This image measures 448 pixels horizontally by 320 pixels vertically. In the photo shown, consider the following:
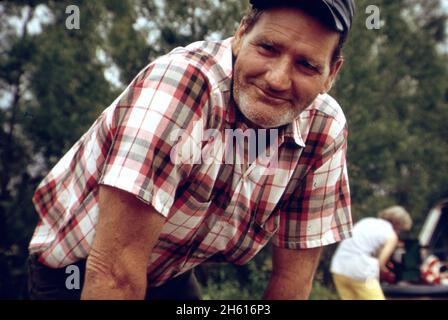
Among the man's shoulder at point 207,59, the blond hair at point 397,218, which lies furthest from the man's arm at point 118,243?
the blond hair at point 397,218

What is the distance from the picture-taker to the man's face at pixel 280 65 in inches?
46.3

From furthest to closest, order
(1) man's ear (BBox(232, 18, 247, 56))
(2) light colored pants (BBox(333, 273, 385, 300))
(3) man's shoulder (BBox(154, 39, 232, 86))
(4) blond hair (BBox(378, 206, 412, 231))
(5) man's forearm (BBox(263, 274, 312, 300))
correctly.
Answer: (4) blond hair (BBox(378, 206, 412, 231)) < (2) light colored pants (BBox(333, 273, 385, 300)) < (5) man's forearm (BBox(263, 274, 312, 300)) < (1) man's ear (BBox(232, 18, 247, 56)) < (3) man's shoulder (BBox(154, 39, 232, 86))

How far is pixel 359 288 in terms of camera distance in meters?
4.58

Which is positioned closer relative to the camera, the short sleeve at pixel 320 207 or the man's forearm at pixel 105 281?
the man's forearm at pixel 105 281

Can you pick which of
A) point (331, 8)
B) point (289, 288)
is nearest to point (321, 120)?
point (331, 8)

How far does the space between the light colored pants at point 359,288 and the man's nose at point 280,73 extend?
3563 mm

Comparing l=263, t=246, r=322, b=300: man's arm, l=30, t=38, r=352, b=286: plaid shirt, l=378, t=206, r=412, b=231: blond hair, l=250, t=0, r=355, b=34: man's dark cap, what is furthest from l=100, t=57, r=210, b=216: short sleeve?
l=378, t=206, r=412, b=231: blond hair

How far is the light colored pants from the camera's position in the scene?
4508 mm

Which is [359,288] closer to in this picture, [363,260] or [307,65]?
[363,260]

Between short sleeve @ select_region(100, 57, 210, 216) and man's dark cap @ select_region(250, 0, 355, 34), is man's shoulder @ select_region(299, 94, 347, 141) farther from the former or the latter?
short sleeve @ select_region(100, 57, 210, 216)

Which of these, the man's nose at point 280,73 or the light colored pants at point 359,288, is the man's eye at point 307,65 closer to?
the man's nose at point 280,73

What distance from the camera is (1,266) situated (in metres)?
3.87

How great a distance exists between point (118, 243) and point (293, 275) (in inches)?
22.8
